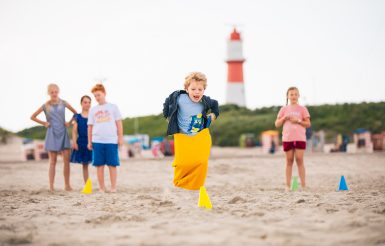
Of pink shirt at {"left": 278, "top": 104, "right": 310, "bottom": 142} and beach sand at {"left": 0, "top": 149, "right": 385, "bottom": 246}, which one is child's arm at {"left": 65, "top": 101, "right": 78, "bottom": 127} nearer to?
beach sand at {"left": 0, "top": 149, "right": 385, "bottom": 246}

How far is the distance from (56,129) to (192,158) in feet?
10.4

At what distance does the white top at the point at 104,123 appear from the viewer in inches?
293

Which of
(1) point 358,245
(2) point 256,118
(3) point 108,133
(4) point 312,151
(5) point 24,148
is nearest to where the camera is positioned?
(1) point 358,245

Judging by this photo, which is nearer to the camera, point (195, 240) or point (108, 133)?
point (195, 240)

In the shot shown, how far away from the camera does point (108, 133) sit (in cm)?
747

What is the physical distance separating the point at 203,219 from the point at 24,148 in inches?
A: 623

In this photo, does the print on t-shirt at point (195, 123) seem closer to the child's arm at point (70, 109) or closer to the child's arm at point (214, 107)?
the child's arm at point (214, 107)

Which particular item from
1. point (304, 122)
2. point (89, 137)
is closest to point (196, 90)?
point (304, 122)

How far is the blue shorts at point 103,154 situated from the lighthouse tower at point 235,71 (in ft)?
104

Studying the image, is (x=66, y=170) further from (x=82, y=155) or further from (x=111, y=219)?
(x=111, y=219)

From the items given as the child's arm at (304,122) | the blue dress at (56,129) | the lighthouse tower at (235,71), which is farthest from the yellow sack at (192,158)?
the lighthouse tower at (235,71)

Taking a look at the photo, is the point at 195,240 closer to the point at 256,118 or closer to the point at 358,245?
the point at 358,245

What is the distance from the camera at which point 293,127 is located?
7340 mm

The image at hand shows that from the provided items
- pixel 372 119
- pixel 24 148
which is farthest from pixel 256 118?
pixel 24 148
